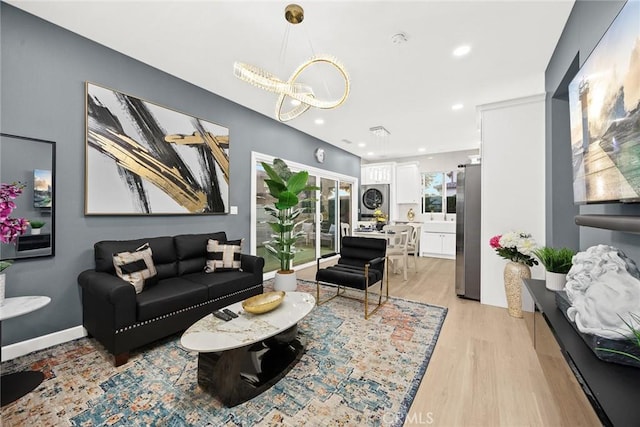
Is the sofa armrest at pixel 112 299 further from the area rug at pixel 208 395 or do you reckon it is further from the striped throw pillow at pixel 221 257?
the striped throw pillow at pixel 221 257

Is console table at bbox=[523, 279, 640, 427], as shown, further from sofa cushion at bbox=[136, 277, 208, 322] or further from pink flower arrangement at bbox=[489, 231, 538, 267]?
sofa cushion at bbox=[136, 277, 208, 322]

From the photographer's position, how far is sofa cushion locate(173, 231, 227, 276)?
300 cm

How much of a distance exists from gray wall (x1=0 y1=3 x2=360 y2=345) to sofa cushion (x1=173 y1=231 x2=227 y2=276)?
1.09ft

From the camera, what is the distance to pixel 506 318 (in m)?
3.02

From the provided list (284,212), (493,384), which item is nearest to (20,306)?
(284,212)

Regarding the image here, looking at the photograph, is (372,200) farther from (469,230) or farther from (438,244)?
(469,230)

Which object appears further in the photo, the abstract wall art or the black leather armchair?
the black leather armchair

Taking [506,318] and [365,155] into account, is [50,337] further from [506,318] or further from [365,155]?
[365,155]

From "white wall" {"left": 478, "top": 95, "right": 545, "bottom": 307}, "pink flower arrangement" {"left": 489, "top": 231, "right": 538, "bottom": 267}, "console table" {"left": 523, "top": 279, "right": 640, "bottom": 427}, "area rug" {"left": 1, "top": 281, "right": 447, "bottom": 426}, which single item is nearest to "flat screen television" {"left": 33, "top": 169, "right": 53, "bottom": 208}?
"area rug" {"left": 1, "top": 281, "right": 447, "bottom": 426}

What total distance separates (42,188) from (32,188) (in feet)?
0.19

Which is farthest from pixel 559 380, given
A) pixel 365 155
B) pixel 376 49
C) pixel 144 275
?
pixel 365 155

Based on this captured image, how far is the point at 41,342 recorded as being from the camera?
89.5 inches

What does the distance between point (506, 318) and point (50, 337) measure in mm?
4668

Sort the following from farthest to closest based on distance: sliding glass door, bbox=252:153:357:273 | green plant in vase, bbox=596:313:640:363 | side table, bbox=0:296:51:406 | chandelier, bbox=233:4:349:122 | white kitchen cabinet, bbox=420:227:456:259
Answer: white kitchen cabinet, bbox=420:227:456:259, sliding glass door, bbox=252:153:357:273, chandelier, bbox=233:4:349:122, side table, bbox=0:296:51:406, green plant in vase, bbox=596:313:640:363
